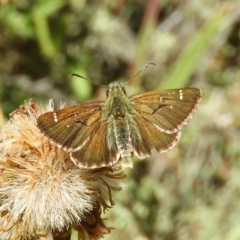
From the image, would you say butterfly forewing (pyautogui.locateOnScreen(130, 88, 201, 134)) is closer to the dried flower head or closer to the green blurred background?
the dried flower head

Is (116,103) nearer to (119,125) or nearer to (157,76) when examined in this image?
(119,125)

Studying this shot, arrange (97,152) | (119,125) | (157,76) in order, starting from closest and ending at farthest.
→ (97,152) → (119,125) → (157,76)

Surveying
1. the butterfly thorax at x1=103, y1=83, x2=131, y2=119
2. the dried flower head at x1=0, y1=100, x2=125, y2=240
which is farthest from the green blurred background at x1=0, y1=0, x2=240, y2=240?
the dried flower head at x1=0, y1=100, x2=125, y2=240

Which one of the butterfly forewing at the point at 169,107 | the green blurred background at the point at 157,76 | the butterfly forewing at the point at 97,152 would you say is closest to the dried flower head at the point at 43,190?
the butterfly forewing at the point at 97,152

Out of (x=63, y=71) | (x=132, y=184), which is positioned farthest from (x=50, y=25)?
(x=132, y=184)

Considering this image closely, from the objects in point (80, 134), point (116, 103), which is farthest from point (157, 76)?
point (80, 134)

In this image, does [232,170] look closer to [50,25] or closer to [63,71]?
[63,71]

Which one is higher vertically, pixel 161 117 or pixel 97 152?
pixel 161 117
